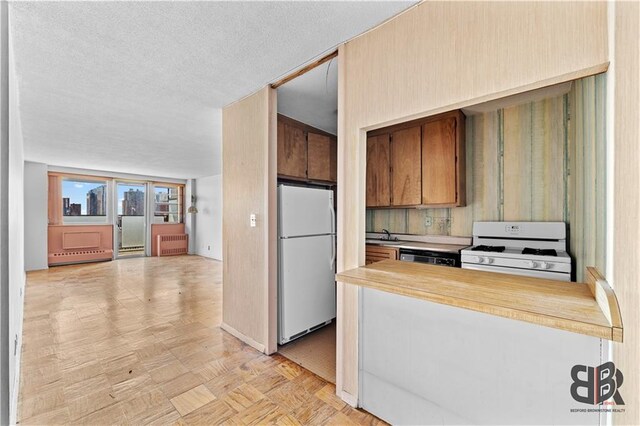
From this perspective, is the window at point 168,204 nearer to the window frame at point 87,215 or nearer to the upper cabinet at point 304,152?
the window frame at point 87,215

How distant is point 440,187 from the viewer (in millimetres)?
2992

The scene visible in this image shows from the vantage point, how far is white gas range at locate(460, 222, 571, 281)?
222 centimetres

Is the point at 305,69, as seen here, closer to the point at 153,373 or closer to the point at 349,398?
the point at 349,398

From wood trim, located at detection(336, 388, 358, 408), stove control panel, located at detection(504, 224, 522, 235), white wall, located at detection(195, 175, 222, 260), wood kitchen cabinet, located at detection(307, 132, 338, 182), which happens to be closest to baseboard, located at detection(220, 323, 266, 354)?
wood trim, located at detection(336, 388, 358, 408)

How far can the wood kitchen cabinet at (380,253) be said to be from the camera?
2.95 metres

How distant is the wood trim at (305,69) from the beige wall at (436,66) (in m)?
0.15

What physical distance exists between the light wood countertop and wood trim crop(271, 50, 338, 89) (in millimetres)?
1477

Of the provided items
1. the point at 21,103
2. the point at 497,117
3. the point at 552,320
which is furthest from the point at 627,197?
the point at 21,103

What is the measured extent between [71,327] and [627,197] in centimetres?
439

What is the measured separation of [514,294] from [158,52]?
2.49 m

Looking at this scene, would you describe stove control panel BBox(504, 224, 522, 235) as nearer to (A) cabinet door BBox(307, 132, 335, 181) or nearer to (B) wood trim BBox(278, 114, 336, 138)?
(A) cabinet door BBox(307, 132, 335, 181)

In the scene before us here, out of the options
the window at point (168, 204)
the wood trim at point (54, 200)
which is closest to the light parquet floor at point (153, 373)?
the wood trim at point (54, 200)

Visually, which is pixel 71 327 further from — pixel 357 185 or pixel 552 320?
pixel 552 320

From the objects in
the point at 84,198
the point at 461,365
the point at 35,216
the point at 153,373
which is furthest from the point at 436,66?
the point at 84,198
